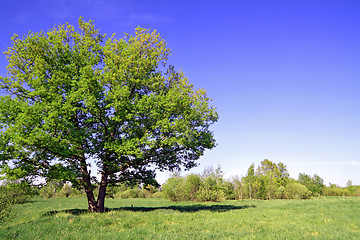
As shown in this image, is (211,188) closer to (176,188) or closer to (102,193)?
(176,188)

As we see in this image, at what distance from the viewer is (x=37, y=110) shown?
740 inches

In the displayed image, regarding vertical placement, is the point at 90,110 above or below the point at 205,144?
above

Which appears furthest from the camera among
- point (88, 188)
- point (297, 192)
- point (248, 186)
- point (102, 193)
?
point (248, 186)

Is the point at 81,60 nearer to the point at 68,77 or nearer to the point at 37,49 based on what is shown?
the point at 68,77

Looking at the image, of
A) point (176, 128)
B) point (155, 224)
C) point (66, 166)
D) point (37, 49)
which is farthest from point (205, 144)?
point (37, 49)

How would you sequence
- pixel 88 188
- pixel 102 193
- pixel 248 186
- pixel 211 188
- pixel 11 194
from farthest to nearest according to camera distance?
pixel 248 186
pixel 211 188
pixel 102 193
pixel 88 188
pixel 11 194

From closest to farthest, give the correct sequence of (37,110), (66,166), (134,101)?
(37,110) < (66,166) < (134,101)

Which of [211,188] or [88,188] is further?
[211,188]

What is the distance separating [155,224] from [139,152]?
20.5 ft

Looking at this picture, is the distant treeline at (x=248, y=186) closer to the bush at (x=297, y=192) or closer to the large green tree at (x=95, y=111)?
the bush at (x=297, y=192)

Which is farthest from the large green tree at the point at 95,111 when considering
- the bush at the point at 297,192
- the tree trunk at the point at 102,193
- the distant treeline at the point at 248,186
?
the bush at the point at 297,192

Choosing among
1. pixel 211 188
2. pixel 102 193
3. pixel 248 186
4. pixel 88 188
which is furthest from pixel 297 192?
pixel 88 188

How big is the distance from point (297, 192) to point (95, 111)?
6792 cm

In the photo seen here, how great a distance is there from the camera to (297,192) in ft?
231
